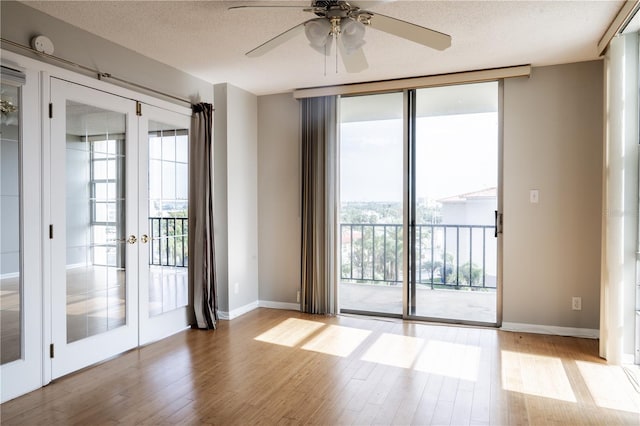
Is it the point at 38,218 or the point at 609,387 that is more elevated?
the point at 38,218

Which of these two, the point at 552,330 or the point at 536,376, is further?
the point at 552,330

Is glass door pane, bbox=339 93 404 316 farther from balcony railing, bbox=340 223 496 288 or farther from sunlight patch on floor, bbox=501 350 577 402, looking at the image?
sunlight patch on floor, bbox=501 350 577 402

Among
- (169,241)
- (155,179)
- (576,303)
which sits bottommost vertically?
(576,303)

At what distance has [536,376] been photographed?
10.1 ft

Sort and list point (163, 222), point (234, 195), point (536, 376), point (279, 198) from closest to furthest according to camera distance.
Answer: point (536, 376), point (163, 222), point (234, 195), point (279, 198)

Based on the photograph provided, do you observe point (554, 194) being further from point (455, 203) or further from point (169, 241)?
point (169, 241)

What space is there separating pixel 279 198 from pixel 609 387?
3.58 m

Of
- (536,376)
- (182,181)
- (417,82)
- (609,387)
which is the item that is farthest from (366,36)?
(609,387)

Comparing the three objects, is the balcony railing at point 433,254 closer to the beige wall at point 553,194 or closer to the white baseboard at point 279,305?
the beige wall at point 553,194

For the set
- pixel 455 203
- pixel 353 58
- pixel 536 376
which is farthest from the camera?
pixel 455 203

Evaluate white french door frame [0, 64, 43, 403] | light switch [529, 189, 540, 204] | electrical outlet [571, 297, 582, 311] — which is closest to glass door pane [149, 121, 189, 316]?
white french door frame [0, 64, 43, 403]

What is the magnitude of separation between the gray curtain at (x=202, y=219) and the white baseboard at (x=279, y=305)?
92 centimetres

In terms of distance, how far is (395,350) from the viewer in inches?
143

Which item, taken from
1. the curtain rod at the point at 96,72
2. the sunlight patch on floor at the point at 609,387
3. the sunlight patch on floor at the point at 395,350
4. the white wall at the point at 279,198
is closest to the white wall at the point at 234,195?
the white wall at the point at 279,198
